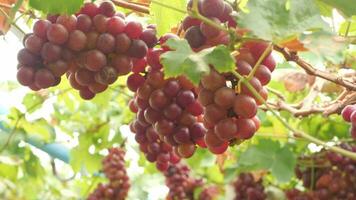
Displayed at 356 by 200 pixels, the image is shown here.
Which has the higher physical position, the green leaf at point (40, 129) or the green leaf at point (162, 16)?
the green leaf at point (162, 16)

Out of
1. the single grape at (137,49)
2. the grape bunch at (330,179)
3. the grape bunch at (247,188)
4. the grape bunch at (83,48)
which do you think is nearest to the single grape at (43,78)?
the grape bunch at (83,48)

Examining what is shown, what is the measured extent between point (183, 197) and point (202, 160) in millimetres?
194

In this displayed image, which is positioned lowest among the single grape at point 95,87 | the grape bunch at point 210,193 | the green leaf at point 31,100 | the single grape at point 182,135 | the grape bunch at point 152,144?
the grape bunch at point 210,193

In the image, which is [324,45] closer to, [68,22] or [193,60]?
[193,60]

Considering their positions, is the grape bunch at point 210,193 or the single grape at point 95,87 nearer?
the single grape at point 95,87

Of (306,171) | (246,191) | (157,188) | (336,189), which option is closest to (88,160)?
(157,188)

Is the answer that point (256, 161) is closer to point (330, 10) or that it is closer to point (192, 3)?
point (330, 10)

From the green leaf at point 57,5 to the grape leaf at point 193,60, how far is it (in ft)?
0.45

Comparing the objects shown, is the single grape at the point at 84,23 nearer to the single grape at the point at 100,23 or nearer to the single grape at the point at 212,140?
the single grape at the point at 100,23

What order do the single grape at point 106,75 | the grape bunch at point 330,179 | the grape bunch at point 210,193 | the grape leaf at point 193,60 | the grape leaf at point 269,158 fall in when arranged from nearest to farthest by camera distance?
the grape leaf at point 193,60, the single grape at point 106,75, the grape bunch at point 330,179, the grape leaf at point 269,158, the grape bunch at point 210,193

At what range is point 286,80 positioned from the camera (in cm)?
154

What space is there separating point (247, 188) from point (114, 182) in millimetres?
390

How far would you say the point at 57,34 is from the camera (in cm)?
75

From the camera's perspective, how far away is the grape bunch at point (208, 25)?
72 centimetres
